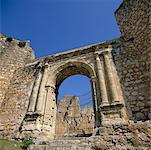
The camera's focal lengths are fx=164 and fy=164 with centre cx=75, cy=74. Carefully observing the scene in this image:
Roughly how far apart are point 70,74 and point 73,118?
29.4ft

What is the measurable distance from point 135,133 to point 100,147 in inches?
39.6

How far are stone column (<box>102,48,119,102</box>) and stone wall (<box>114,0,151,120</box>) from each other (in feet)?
1.09

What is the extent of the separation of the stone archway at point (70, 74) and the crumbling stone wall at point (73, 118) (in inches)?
298

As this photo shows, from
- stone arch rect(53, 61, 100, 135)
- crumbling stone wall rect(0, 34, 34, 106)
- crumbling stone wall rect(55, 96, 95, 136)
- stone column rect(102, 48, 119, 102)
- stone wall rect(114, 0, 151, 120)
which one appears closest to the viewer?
stone wall rect(114, 0, 151, 120)

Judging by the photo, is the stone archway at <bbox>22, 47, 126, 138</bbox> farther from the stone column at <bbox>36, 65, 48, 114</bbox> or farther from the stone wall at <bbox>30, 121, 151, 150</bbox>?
the stone wall at <bbox>30, 121, 151, 150</bbox>

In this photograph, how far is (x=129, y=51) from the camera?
7.85 metres

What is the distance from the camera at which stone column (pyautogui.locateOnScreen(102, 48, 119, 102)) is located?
6706 mm

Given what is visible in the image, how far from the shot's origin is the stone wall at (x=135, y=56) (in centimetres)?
639

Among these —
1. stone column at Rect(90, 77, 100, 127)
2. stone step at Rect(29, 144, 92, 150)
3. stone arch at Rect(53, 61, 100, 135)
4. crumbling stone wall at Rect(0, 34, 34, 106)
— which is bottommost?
stone step at Rect(29, 144, 92, 150)

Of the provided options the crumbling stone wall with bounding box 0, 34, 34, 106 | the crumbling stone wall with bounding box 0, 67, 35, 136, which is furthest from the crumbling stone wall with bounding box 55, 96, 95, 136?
the crumbling stone wall with bounding box 0, 34, 34, 106

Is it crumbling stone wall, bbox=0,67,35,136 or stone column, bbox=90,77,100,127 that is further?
crumbling stone wall, bbox=0,67,35,136

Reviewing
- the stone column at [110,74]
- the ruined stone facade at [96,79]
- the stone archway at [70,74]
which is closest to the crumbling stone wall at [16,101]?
the ruined stone facade at [96,79]

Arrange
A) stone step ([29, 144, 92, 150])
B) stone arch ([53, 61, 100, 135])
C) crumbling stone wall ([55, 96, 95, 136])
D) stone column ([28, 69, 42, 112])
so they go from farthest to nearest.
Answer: crumbling stone wall ([55, 96, 95, 136]) → stone arch ([53, 61, 100, 135]) → stone column ([28, 69, 42, 112]) → stone step ([29, 144, 92, 150])

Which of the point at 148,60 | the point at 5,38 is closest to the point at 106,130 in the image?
the point at 148,60
